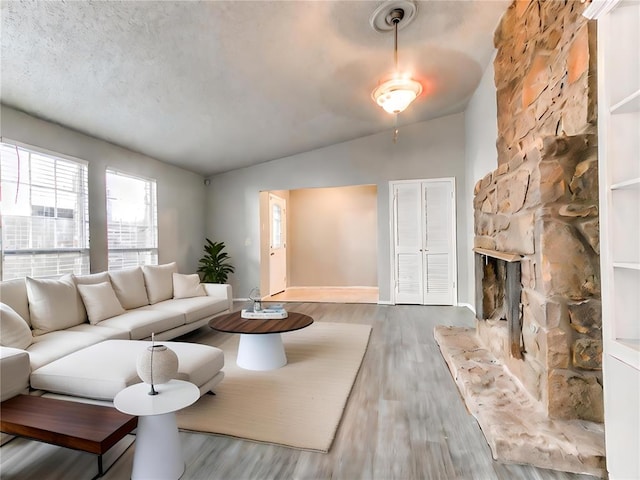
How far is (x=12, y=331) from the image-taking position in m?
2.31

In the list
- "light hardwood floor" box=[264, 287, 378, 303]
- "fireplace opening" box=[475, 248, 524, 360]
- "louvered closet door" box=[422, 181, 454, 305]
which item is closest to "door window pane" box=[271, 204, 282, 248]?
"light hardwood floor" box=[264, 287, 378, 303]

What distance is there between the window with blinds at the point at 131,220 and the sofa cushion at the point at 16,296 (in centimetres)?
163

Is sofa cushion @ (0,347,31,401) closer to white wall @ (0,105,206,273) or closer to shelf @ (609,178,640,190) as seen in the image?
white wall @ (0,105,206,273)

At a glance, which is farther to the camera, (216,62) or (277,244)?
(277,244)

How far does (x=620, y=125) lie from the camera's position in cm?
151

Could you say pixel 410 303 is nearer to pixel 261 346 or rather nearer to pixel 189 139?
pixel 261 346

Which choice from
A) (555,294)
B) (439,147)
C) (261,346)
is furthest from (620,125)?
(439,147)

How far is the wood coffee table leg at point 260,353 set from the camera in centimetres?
290

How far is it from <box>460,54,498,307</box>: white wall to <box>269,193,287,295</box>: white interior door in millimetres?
3624

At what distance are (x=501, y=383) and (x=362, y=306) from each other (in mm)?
3341

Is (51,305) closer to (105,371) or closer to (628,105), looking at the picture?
(105,371)

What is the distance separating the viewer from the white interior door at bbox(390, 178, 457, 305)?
5578 millimetres

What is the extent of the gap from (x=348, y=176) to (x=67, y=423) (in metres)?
5.09

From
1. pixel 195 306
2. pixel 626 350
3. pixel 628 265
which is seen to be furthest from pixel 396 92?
pixel 195 306
